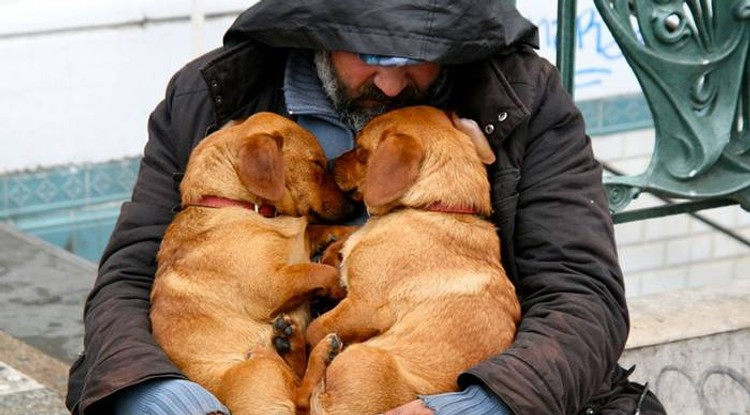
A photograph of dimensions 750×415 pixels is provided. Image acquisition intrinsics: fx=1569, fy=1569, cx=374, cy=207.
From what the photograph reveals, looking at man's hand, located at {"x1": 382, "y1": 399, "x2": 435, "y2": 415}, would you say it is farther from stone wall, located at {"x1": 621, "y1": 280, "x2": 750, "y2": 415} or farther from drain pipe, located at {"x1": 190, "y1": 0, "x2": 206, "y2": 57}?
drain pipe, located at {"x1": 190, "y1": 0, "x2": 206, "y2": 57}

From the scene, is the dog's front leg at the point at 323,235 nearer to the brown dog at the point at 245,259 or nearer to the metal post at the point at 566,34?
the brown dog at the point at 245,259

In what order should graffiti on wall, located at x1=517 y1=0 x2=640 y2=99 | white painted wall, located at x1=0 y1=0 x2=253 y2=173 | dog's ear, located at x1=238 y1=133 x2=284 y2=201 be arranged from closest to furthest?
dog's ear, located at x1=238 y1=133 x2=284 y2=201
white painted wall, located at x1=0 y1=0 x2=253 y2=173
graffiti on wall, located at x1=517 y1=0 x2=640 y2=99

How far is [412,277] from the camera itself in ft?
12.5

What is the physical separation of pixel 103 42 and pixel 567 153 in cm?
333

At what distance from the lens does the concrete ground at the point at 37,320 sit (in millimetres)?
5547

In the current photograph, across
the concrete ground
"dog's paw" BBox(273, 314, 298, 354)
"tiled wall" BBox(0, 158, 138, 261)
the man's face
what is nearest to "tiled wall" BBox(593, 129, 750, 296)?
"tiled wall" BBox(0, 158, 138, 261)

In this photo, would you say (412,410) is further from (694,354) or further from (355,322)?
(694,354)

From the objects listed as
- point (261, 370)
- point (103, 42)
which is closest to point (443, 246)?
point (261, 370)

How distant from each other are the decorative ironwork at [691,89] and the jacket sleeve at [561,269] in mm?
1038

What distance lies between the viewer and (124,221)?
4094mm

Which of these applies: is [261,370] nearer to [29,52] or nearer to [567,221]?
[567,221]

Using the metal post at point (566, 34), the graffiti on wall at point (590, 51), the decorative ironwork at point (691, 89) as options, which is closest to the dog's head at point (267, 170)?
the metal post at point (566, 34)

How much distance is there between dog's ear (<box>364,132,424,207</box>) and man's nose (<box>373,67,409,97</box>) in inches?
6.7

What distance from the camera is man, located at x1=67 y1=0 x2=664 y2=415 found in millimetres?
3699
